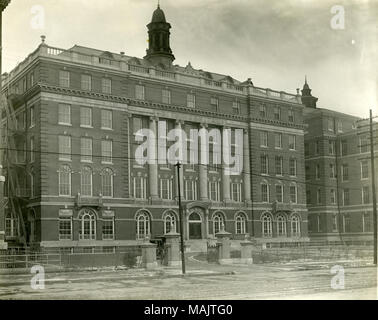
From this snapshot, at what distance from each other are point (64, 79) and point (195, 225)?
62.9ft

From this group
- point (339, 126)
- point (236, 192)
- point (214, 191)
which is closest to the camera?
point (214, 191)

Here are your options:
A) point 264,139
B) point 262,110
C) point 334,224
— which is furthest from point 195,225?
point 334,224

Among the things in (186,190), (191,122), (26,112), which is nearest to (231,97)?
(191,122)

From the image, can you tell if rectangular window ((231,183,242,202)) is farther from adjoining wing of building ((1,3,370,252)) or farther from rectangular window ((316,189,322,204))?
rectangular window ((316,189,322,204))

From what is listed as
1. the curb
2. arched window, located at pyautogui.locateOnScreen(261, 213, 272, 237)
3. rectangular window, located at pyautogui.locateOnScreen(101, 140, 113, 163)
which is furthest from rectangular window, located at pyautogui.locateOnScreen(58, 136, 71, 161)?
arched window, located at pyautogui.locateOnScreen(261, 213, 272, 237)

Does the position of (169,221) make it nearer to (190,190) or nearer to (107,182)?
(190,190)

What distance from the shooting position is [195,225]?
55.6 meters

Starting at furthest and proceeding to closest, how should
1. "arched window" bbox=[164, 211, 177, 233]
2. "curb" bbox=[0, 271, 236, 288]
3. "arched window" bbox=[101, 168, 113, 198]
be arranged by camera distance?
"arched window" bbox=[164, 211, 177, 233] < "arched window" bbox=[101, 168, 113, 198] < "curb" bbox=[0, 271, 236, 288]

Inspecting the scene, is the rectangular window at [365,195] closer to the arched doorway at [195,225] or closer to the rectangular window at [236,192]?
the rectangular window at [236,192]

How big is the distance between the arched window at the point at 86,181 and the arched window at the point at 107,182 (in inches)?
49.1

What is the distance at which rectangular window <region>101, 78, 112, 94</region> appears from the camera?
49.0m

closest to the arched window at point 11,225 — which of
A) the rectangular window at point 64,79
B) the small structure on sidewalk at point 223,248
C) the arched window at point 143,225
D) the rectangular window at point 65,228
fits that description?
the rectangular window at point 65,228

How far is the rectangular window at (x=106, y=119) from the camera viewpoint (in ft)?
160

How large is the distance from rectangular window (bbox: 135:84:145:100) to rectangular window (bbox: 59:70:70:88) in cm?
698
